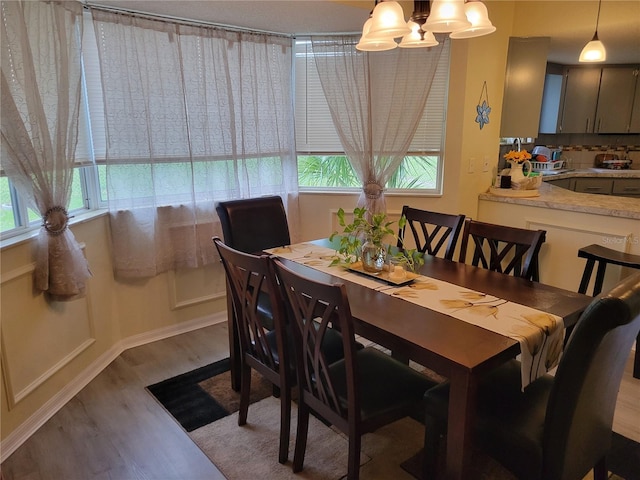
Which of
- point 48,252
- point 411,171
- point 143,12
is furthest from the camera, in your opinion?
point 411,171

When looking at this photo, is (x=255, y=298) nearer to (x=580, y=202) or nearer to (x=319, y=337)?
(x=319, y=337)

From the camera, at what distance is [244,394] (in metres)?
2.18

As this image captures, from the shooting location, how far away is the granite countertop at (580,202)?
2801 millimetres

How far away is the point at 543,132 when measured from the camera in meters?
5.30

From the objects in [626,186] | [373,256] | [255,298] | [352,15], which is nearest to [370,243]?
[373,256]

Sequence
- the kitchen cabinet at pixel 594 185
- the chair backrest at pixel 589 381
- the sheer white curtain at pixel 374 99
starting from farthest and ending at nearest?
the kitchen cabinet at pixel 594 185 → the sheer white curtain at pixel 374 99 → the chair backrest at pixel 589 381

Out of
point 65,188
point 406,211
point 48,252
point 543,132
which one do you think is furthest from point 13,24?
point 543,132

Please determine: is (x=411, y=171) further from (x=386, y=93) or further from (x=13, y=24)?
(x=13, y=24)

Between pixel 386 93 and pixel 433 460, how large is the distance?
2671 mm

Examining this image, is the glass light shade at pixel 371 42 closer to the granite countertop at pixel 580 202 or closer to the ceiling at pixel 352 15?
the ceiling at pixel 352 15

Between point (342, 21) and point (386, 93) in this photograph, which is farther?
point (386, 93)

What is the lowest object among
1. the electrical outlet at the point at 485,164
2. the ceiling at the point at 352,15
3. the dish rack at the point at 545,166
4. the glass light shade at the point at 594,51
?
the dish rack at the point at 545,166

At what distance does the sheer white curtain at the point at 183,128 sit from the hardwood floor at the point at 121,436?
0.71m

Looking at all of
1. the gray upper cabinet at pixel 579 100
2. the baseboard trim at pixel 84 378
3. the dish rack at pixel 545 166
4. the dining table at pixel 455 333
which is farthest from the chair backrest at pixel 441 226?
the gray upper cabinet at pixel 579 100
